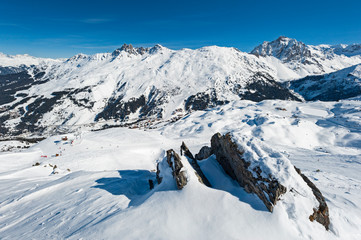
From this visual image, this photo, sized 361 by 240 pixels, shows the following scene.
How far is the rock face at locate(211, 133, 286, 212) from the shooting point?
8.45 metres

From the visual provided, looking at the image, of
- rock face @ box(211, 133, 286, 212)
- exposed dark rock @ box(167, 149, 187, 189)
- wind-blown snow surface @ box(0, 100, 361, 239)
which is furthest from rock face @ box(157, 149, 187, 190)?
rock face @ box(211, 133, 286, 212)

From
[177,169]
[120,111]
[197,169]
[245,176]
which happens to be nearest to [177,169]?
[177,169]

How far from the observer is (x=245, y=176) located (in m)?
9.92

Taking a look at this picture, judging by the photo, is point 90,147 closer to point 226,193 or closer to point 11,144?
point 226,193

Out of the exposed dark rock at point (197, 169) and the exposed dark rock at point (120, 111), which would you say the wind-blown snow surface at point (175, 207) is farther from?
the exposed dark rock at point (120, 111)

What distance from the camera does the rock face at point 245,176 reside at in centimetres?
845

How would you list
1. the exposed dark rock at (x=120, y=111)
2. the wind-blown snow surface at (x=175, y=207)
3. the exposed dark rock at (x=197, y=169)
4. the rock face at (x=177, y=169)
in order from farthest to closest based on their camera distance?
1. the exposed dark rock at (x=120, y=111)
2. the exposed dark rock at (x=197, y=169)
3. the rock face at (x=177, y=169)
4. the wind-blown snow surface at (x=175, y=207)

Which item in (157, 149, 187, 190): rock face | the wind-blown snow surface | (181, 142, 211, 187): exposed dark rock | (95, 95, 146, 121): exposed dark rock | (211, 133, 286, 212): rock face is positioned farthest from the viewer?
(95, 95, 146, 121): exposed dark rock

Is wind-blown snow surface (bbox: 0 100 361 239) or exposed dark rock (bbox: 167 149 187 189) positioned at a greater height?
exposed dark rock (bbox: 167 149 187 189)

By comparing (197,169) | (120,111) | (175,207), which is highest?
(197,169)

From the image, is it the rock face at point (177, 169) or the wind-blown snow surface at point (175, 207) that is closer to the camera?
the wind-blown snow surface at point (175, 207)

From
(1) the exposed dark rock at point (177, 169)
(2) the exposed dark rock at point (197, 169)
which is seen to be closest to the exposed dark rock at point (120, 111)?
(2) the exposed dark rock at point (197, 169)

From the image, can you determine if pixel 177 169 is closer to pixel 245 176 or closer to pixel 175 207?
pixel 175 207

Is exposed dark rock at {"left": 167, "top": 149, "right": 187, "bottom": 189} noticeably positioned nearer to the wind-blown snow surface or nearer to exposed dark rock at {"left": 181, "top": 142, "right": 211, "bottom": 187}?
the wind-blown snow surface
